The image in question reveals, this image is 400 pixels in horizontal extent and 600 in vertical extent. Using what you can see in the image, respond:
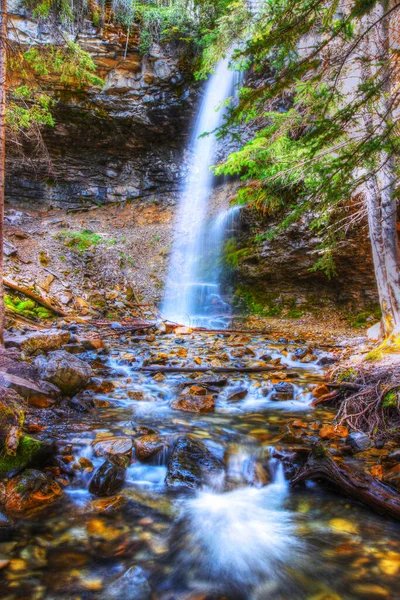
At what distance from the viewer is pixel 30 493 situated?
2115mm

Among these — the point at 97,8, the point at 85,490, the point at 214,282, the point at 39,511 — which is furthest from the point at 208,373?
the point at 97,8

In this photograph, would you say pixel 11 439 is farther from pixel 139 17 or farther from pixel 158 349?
pixel 139 17

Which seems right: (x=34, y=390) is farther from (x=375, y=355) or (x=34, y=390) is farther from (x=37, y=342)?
(x=375, y=355)

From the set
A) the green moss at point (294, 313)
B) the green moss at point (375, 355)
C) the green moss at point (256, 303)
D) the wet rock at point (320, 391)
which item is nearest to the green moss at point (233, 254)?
the green moss at point (256, 303)

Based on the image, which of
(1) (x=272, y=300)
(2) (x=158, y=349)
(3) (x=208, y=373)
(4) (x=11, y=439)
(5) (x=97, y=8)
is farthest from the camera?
(5) (x=97, y=8)

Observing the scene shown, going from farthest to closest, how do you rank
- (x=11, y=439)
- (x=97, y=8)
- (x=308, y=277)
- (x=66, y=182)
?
(x=66, y=182)
(x=97, y=8)
(x=308, y=277)
(x=11, y=439)

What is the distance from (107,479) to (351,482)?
1695mm

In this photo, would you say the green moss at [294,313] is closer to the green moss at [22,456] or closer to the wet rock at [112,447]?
the wet rock at [112,447]

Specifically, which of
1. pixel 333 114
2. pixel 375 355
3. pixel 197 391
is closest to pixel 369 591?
pixel 197 391

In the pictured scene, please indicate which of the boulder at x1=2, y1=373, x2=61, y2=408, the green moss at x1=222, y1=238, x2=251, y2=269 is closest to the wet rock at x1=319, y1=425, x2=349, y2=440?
the boulder at x1=2, y1=373, x2=61, y2=408

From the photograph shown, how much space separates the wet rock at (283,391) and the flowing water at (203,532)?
603 millimetres

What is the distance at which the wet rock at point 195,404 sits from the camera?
12.4 feet

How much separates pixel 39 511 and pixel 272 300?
10.5m

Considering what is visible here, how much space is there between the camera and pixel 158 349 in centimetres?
687
